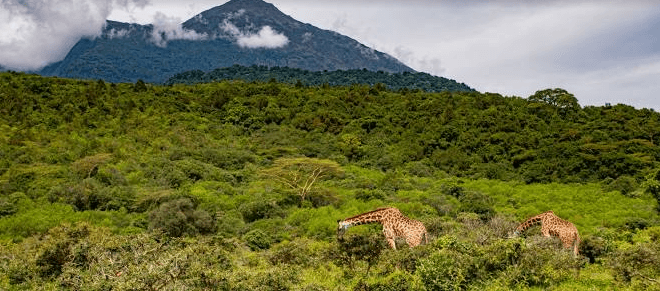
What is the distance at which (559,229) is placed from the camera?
2144 centimetres

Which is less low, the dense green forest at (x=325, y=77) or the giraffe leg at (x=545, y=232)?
the dense green forest at (x=325, y=77)

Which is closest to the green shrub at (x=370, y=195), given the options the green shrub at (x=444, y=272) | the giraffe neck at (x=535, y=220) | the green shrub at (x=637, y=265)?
the giraffe neck at (x=535, y=220)

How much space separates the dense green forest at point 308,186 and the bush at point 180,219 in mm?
113

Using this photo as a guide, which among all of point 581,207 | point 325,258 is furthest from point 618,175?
point 325,258

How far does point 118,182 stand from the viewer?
40781 mm

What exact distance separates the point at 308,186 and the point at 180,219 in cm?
1343

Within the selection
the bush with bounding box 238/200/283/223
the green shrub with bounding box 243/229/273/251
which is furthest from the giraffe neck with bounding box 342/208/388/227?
the bush with bounding box 238/200/283/223

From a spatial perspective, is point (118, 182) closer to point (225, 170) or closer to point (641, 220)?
point (225, 170)

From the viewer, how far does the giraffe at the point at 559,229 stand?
21.1m

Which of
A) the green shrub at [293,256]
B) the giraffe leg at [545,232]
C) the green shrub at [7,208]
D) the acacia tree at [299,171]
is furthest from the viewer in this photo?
the acacia tree at [299,171]

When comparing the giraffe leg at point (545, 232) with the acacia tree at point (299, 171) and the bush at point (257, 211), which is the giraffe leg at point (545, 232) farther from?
the acacia tree at point (299, 171)

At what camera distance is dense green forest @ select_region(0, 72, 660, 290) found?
587 inches

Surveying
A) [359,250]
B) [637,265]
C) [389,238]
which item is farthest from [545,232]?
[359,250]

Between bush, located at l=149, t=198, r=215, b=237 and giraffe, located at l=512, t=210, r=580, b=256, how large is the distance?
18089 millimetres
